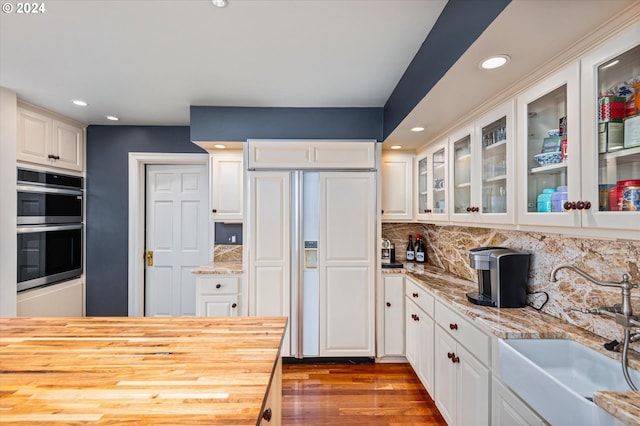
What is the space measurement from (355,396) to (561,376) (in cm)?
155

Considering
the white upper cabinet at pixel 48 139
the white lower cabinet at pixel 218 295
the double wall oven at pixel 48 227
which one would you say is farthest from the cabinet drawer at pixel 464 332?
the white upper cabinet at pixel 48 139

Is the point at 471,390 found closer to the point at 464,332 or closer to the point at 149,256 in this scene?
the point at 464,332

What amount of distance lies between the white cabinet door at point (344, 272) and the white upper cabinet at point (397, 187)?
324 millimetres

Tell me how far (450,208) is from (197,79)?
2257mm

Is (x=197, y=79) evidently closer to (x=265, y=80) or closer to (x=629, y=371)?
(x=265, y=80)

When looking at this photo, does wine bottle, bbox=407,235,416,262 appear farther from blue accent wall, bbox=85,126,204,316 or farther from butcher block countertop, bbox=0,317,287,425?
Result: blue accent wall, bbox=85,126,204,316

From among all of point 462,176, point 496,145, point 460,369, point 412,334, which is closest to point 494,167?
point 496,145

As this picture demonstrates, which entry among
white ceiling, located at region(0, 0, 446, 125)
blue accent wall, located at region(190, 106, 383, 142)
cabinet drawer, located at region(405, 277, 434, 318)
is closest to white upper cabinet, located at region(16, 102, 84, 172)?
white ceiling, located at region(0, 0, 446, 125)

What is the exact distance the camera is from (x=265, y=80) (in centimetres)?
232

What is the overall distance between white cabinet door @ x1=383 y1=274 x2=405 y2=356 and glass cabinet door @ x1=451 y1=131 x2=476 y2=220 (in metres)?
0.92

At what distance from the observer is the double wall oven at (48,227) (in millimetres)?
2783

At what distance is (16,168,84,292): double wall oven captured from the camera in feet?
9.13

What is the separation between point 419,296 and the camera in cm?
242

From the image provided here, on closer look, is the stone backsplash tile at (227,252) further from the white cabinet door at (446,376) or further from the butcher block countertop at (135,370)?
the white cabinet door at (446,376)
